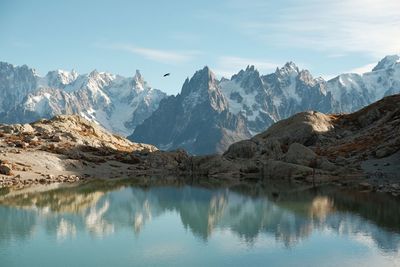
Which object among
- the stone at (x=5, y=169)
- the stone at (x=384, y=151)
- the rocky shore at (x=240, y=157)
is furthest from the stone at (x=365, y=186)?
the stone at (x=5, y=169)

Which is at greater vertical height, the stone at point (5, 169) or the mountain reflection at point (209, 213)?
the stone at point (5, 169)

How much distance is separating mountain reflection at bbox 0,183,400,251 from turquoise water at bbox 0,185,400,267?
104 mm

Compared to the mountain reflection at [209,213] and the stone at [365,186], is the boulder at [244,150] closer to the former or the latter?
Answer: the stone at [365,186]

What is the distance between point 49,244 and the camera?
4600cm

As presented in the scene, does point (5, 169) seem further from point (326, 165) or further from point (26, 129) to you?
point (326, 165)

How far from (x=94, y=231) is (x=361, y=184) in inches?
2347

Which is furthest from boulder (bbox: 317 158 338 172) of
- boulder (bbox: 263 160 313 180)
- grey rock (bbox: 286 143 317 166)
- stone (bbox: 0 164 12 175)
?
stone (bbox: 0 164 12 175)

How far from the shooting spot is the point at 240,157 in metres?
150

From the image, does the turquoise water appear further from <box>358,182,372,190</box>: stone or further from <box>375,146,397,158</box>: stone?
<box>375,146,397,158</box>: stone

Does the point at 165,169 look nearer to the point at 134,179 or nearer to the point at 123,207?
the point at 134,179

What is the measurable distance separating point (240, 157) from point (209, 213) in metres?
83.0

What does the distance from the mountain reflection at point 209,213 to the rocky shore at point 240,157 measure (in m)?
14.2

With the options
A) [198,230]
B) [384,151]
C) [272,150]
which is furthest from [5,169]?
[384,151]

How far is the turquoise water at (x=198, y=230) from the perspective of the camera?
4181cm
